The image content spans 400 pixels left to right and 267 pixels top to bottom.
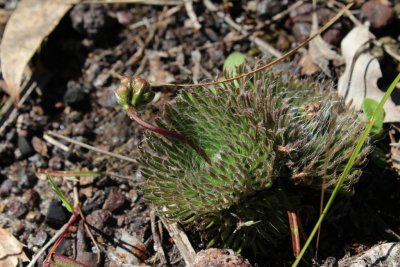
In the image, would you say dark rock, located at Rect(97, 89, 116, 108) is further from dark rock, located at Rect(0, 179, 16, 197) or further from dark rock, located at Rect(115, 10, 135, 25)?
dark rock, located at Rect(0, 179, 16, 197)

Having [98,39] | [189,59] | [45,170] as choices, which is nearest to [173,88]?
[189,59]

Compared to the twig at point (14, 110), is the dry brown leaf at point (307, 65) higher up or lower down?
higher up

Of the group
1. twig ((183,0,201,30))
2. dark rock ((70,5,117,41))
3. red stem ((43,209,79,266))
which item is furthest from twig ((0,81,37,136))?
twig ((183,0,201,30))

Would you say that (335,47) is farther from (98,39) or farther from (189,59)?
(98,39)

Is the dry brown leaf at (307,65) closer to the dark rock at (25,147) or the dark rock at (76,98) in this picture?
the dark rock at (76,98)

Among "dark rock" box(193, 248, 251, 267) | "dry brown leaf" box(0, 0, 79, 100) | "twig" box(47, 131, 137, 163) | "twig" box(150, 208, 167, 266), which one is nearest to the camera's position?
"dark rock" box(193, 248, 251, 267)

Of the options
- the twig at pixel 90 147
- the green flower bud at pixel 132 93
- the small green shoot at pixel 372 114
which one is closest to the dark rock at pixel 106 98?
the twig at pixel 90 147
